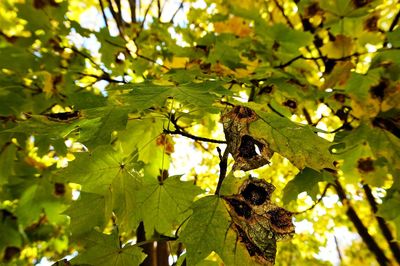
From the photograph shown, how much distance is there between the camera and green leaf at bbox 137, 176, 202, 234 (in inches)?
42.4

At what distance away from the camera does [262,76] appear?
1.44 meters

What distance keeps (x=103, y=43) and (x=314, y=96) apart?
124 centimetres

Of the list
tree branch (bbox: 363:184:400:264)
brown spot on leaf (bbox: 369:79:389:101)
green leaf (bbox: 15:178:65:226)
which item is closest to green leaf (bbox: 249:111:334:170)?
brown spot on leaf (bbox: 369:79:389:101)

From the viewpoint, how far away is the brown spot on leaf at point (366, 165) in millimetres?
1914

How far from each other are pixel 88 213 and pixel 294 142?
69 centimetres

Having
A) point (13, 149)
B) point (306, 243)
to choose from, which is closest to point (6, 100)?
point (13, 149)

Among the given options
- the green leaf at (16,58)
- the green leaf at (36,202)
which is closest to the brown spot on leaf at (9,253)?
the green leaf at (36,202)

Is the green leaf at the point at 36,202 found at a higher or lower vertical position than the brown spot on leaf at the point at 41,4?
lower

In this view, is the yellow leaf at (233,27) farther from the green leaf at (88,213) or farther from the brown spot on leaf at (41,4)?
the green leaf at (88,213)

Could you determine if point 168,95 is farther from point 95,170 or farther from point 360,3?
point 360,3

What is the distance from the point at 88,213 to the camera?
3.61ft

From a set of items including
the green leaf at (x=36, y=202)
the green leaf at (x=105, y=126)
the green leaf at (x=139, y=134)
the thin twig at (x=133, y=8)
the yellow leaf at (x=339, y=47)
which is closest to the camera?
the green leaf at (x=105, y=126)

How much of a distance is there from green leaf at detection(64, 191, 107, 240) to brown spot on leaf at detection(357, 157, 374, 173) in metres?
1.45

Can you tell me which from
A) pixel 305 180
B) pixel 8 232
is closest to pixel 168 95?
pixel 305 180
